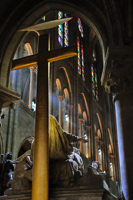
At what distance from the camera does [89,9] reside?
22.3ft

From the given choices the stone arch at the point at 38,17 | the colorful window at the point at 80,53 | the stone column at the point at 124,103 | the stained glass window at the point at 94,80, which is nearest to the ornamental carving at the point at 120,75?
the stone column at the point at 124,103

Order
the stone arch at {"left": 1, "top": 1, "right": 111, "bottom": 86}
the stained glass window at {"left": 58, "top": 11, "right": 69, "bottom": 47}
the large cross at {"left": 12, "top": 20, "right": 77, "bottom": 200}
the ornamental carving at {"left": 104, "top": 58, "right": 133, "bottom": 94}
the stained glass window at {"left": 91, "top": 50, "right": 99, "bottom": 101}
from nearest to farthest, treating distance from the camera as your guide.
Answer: the large cross at {"left": 12, "top": 20, "right": 77, "bottom": 200}, the ornamental carving at {"left": 104, "top": 58, "right": 133, "bottom": 94}, the stone arch at {"left": 1, "top": 1, "right": 111, "bottom": 86}, the stained glass window at {"left": 58, "top": 11, "right": 69, "bottom": 47}, the stained glass window at {"left": 91, "top": 50, "right": 99, "bottom": 101}

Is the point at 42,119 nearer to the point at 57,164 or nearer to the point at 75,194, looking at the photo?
the point at 57,164

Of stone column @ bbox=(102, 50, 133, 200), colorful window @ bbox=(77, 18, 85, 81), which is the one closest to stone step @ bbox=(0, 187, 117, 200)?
stone column @ bbox=(102, 50, 133, 200)

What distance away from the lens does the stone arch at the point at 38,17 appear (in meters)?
6.52

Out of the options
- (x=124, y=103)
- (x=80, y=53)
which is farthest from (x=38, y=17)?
(x=80, y=53)

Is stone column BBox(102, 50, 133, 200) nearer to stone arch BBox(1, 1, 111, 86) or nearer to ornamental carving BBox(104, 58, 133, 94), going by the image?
ornamental carving BBox(104, 58, 133, 94)

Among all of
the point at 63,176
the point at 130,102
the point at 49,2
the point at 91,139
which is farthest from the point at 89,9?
the point at 91,139

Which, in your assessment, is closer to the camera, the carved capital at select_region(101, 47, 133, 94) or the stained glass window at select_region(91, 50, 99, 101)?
the carved capital at select_region(101, 47, 133, 94)

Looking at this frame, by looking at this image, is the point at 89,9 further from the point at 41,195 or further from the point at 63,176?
the point at 41,195

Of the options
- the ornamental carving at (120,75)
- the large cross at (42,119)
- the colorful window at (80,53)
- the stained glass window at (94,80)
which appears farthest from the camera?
the stained glass window at (94,80)

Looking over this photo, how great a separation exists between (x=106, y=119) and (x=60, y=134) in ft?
65.7

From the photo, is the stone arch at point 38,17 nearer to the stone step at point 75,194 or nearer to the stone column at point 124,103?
the stone column at point 124,103

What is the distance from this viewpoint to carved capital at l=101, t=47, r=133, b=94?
5676mm
